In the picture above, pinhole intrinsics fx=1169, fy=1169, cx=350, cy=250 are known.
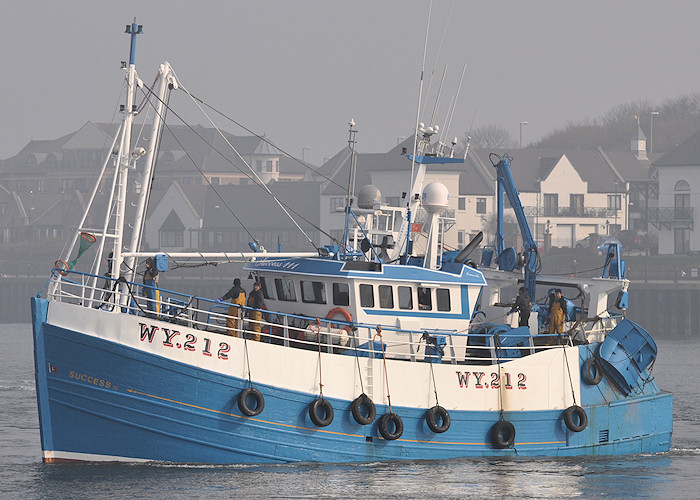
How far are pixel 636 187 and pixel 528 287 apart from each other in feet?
280

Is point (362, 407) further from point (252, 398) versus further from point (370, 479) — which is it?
point (252, 398)

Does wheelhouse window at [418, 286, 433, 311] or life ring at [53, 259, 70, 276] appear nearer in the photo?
life ring at [53, 259, 70, 276]

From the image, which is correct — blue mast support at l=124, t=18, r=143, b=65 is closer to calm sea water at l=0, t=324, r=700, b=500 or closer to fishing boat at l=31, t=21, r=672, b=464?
fishing boat at l=31, t=21, r=672, b=464

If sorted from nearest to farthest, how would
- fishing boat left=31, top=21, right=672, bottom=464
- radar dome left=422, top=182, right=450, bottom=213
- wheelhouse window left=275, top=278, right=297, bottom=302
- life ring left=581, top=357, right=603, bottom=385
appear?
fishing boat left=31, top=21, right=672, bottom=464, wheelhouse window left=275, top=278, right=297, bottom=302, life ring left=581, top=357, right=603, bottom=385, radar dome left=422, top=182, right=450, bottom=213

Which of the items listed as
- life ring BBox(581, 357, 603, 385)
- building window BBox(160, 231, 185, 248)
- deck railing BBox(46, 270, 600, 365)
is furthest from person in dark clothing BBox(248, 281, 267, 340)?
building window BBox(160, 231, 185, 248)

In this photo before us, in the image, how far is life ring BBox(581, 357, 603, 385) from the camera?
24078mm

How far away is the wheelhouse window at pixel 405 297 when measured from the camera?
2325 cm

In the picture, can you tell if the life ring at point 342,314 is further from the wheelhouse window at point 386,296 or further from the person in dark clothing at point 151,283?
the person in dark clothing at point 151,283

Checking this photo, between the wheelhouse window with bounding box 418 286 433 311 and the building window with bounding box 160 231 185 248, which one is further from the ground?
the building window with bounding box 160 231 185 248

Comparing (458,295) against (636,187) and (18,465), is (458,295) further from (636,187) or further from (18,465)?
(636,187)

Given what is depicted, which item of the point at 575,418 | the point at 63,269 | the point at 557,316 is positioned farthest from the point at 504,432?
the point at 63,269

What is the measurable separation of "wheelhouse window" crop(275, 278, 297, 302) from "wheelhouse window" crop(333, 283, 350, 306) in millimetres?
1068

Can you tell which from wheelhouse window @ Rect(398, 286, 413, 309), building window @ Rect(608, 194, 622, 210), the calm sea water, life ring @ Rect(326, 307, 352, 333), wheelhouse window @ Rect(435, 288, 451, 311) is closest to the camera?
the calm sea water

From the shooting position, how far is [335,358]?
21.6 m
